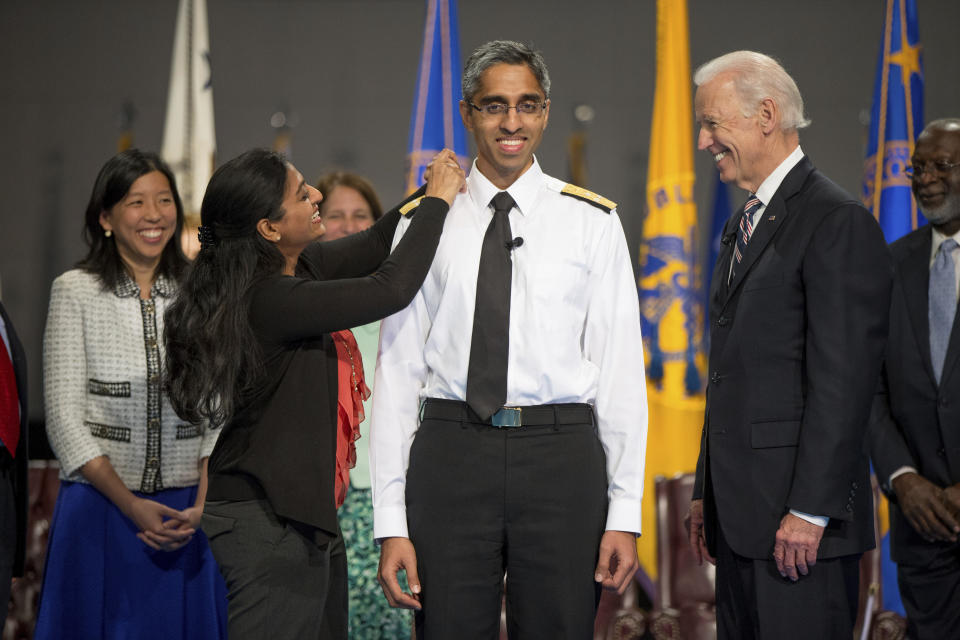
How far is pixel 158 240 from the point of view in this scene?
277 cm

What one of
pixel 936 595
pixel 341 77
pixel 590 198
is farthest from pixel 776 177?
pixel 341 77

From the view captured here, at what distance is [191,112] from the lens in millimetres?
4637

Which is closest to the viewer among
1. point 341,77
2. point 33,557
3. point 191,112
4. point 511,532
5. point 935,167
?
point 511,532

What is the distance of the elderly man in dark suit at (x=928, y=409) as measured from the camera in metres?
2.56

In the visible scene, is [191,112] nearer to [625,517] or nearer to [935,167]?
[935,167]

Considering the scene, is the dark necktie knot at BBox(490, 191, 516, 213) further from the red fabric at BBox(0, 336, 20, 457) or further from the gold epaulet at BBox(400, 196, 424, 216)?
the red fabric at BBox(0, 336, 20, 457)

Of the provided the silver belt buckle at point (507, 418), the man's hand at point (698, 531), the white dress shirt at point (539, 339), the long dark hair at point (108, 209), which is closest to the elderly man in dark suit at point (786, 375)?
the man's hand at point (698, 531)

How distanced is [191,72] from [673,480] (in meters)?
3.15

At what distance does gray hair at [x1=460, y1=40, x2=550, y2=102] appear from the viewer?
6.26 ft

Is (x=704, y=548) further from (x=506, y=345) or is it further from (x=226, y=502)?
(x=226, y=502)

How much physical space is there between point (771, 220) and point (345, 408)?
1.03 m

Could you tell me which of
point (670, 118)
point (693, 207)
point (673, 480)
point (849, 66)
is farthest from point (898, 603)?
point (849, 66)

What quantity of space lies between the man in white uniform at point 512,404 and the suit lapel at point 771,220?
0.28 metres

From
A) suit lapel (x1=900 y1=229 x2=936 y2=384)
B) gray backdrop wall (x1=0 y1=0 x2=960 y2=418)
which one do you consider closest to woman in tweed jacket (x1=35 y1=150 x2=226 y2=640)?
suit lapel (x1=900 y1=229 x2=936 y2=384)
